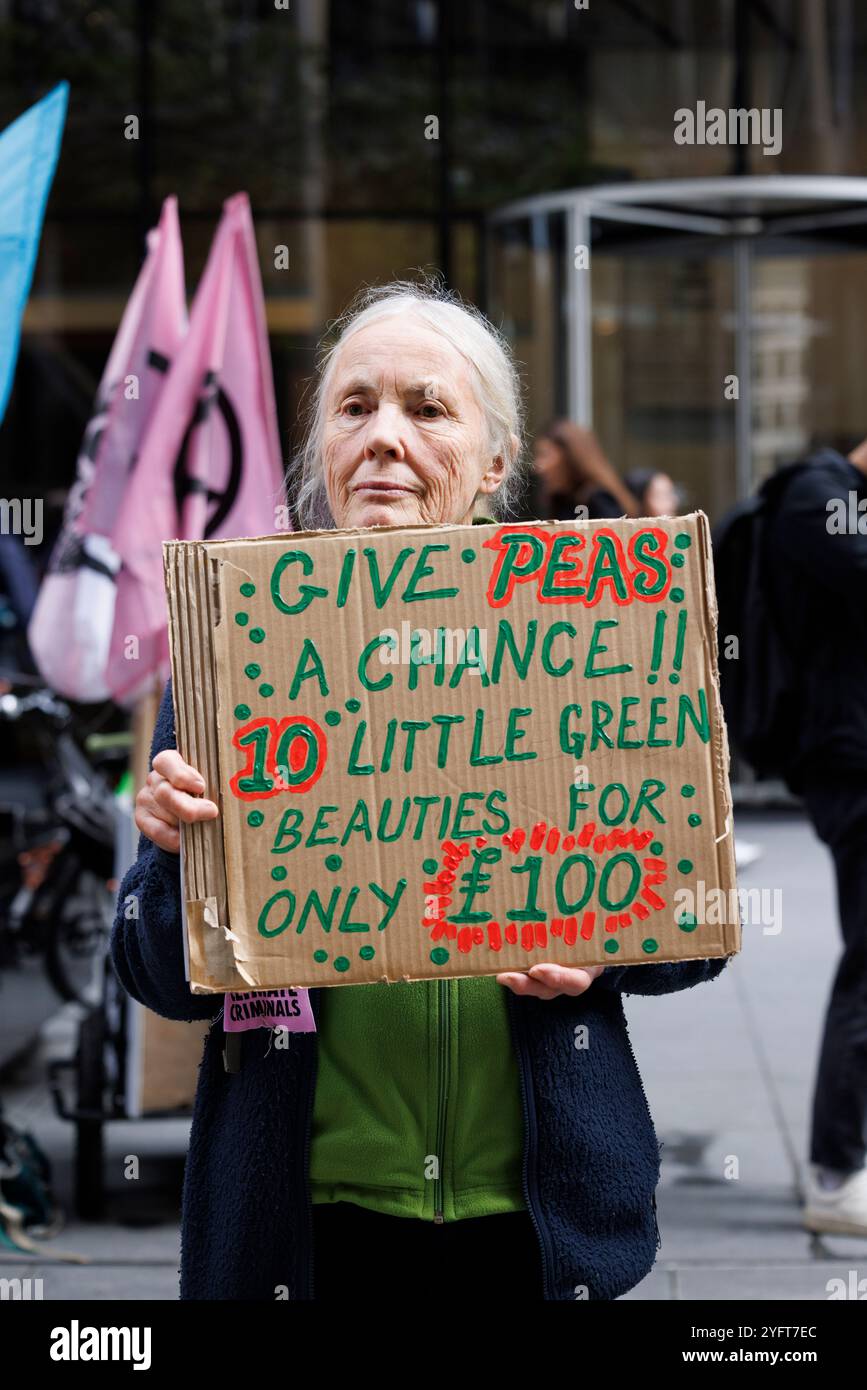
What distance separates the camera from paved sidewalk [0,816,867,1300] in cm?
445

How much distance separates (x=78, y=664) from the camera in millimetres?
4469

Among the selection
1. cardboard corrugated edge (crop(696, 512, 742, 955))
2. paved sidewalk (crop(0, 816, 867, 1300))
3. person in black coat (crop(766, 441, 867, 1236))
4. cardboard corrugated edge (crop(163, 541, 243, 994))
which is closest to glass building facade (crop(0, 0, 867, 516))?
paved sidewalk (crop(0, 816, 867, 1300))

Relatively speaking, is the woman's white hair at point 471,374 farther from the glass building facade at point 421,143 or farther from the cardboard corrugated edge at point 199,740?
the glass building facade at point 421,143

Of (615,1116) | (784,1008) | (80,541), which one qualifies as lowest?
(784,1008)

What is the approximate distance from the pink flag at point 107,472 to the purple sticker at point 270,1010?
2.54 metres

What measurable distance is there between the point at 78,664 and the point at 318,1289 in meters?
2.63

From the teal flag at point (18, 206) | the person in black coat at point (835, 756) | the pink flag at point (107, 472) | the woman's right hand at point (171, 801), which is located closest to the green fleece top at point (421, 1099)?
the woman's right hand at point (171, 801)

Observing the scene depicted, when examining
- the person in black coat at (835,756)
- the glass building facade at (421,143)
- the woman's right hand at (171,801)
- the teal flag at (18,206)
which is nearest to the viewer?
the woman's right hand at (171,801)

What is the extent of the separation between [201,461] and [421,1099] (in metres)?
2.57

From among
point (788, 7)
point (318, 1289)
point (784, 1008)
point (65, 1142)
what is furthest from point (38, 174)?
point (788, 7)

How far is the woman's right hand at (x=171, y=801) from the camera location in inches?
73.0

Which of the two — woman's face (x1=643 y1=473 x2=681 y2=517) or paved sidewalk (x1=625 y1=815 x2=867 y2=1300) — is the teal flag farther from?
woman's face (x1=643 y1=473 x2=681 y2=517)

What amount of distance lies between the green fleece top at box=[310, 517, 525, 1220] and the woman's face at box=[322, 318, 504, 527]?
52cm

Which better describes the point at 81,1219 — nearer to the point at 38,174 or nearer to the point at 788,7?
the point at 38,174
